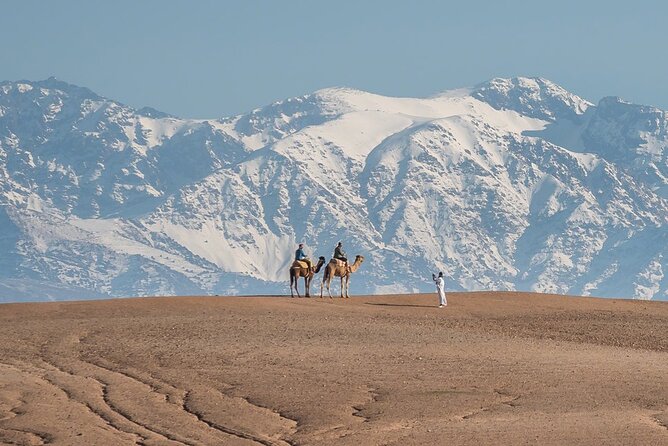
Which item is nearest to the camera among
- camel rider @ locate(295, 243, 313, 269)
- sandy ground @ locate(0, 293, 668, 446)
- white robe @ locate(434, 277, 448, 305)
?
sandy ground @ locate(0, 293, 668, 446)

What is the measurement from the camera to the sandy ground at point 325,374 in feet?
91.3

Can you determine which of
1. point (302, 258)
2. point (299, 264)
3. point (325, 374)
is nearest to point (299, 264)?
point (299, 264)

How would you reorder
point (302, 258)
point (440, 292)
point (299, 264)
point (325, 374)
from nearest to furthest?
point (325, 374), point (440, 292), point (299, 264), point (302, 258)

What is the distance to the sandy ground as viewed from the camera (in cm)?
2783

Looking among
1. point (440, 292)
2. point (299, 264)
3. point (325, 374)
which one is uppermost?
point (299, 264)

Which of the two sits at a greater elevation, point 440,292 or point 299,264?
point 299,264

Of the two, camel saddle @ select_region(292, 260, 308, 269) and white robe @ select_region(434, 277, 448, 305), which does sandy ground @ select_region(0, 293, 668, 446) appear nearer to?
white robe @ select_region(434, 277, 448, 305)

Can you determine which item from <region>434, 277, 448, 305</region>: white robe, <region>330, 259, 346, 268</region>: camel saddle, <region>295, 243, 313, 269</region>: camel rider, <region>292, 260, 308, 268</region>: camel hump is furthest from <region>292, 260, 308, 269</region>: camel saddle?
<region>434, 277, 448, 305</region>: white robe

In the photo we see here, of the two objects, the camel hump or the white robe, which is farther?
the camel hump

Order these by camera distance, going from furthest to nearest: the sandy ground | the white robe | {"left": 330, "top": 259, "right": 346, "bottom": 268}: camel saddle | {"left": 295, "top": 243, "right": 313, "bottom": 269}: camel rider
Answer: {"left": 295, "top": 243, "right": 313, "bottom": 269}: camel rider → {"left": 330, "top": 259, "right": 346, "bottom": 268}: camel saddle → the white robe → the sandy ground

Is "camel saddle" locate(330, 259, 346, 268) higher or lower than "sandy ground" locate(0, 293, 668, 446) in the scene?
higher

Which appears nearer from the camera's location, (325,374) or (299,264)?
(325,374)

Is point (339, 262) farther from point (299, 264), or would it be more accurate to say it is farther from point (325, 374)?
point (325, 374)

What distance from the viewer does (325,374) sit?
34969 millimetres
